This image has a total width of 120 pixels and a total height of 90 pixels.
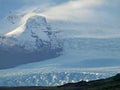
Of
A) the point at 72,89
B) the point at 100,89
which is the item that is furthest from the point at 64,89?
the point at 100,89

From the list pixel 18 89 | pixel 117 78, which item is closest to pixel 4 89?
pixel 18 89

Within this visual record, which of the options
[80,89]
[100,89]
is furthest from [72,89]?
[100,89]

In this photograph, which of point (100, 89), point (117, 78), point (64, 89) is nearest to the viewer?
point (100, 89)

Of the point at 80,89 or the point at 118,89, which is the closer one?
the point at 118,89

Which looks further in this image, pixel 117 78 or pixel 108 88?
pixel 117 78

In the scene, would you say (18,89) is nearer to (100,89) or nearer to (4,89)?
(4,89)

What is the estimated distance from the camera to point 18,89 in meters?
123

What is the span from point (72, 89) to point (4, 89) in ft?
52.2

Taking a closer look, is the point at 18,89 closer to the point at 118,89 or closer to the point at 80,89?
the point at 80,89

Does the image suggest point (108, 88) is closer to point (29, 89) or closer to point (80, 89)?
point (80, 89)

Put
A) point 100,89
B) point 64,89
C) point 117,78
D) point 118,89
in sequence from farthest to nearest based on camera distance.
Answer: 1. point 117,78
2. point 64,89
3. point 100,89
4. point 118,89

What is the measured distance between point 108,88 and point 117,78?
2155cm

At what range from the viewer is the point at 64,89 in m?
111

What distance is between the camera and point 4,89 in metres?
121
